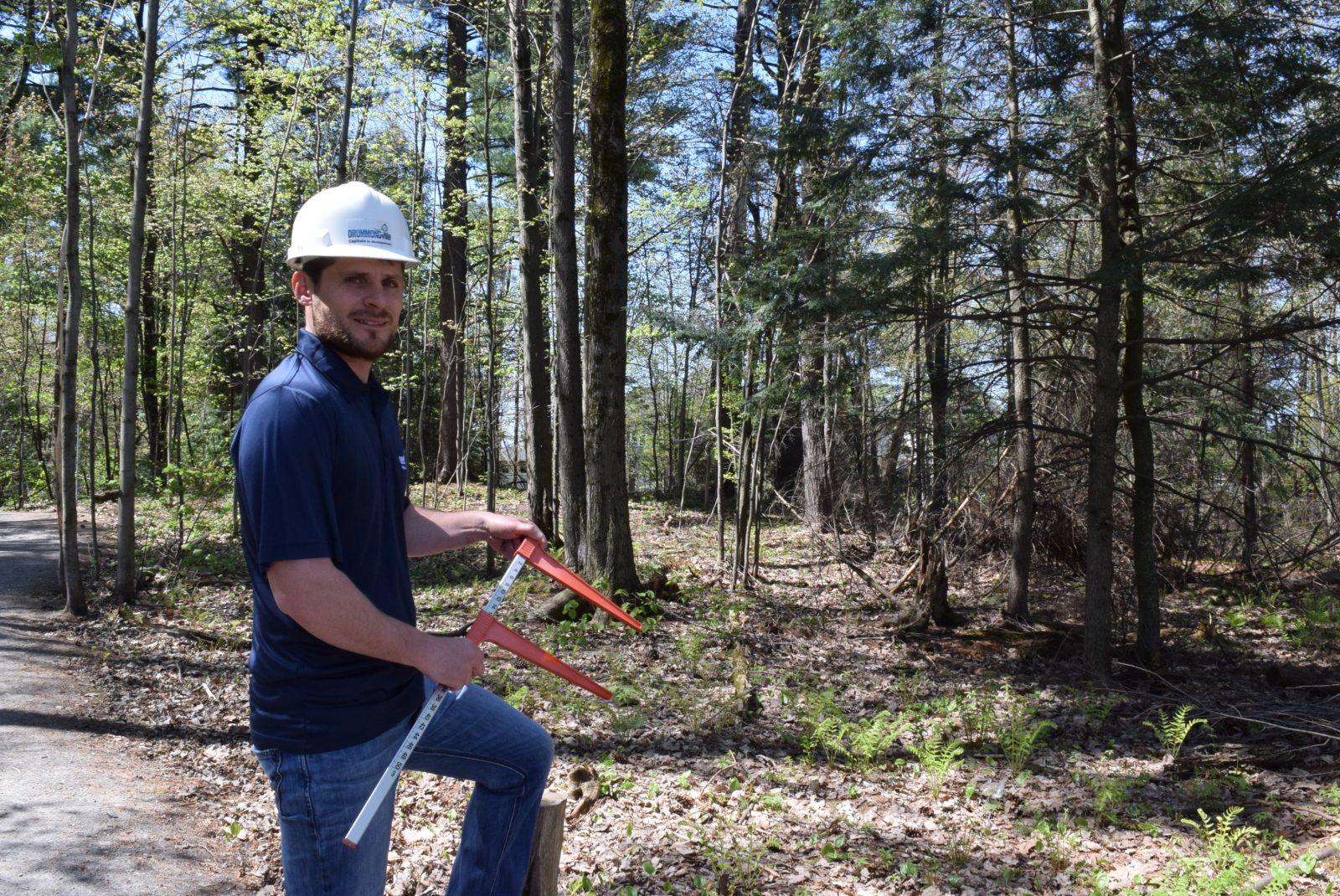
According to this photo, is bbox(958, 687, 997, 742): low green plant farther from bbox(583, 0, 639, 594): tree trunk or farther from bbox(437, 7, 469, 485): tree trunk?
bbox(437, 7, 469, 485): tree trunk

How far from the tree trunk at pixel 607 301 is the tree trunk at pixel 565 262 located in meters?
0.62

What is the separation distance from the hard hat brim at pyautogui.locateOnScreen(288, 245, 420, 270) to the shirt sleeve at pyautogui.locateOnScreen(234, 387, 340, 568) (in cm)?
37

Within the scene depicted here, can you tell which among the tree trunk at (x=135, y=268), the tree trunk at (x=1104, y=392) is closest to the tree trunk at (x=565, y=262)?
the tree trunk at (x=135, y=268)

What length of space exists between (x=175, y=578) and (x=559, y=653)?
18.3 feet

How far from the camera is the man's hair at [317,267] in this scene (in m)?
2.26

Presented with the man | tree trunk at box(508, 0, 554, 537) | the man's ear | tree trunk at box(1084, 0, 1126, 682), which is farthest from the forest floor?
the man's ear

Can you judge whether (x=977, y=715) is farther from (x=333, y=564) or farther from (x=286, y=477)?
(x=286, y=477)

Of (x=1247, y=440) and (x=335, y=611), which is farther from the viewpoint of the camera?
(x=1247, y=440)

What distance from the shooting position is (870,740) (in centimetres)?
554

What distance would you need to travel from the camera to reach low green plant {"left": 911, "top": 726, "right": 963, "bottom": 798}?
5.17 meters

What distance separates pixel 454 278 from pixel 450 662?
1530cm

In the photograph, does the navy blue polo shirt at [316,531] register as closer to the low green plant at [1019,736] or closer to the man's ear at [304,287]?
the man's ear at [304,287]

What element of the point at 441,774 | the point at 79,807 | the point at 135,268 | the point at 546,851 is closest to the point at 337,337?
the point at 441,774

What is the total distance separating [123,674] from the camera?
7.51 m
